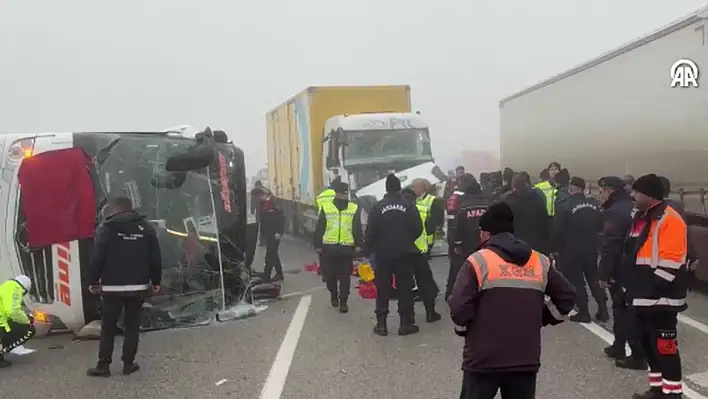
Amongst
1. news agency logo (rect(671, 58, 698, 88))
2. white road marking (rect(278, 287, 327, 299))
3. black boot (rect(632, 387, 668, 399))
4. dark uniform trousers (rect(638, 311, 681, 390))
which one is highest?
news agency logo (rect(671, 58, 698, 88))

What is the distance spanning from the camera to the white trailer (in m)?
9.26

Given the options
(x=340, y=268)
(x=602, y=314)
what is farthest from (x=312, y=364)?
(x=602, y=314)

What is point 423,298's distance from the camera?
8.85 meters

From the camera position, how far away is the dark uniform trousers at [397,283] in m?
8.23

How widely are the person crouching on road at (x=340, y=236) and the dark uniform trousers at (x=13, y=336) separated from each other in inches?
143

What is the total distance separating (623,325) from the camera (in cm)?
673

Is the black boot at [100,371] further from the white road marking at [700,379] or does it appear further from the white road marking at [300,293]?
the white road marking at [700,379]

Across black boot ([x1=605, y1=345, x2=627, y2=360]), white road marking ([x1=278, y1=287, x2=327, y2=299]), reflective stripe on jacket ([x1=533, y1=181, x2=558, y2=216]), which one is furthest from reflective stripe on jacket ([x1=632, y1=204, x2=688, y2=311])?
white road marking ([x1=278, y1=287, x2=327, y2=299])

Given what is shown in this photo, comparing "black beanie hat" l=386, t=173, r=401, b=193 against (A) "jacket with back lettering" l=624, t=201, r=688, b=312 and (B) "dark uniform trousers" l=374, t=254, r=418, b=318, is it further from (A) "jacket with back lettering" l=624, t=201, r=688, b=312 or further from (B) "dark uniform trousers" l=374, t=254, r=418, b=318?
(A) "jacket with back lettering" l=624, t=201, r=688, b=312

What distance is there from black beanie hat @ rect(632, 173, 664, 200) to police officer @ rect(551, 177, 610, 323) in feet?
9.82

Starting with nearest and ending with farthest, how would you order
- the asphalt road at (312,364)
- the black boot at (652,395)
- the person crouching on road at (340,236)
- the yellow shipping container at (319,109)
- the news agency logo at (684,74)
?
the black boot at (652,395) → the asphalt road at (312,364) → the news agency logo at (684,74) → the person crouching on road at (340,236) → the yellow shipping container at (319,109)

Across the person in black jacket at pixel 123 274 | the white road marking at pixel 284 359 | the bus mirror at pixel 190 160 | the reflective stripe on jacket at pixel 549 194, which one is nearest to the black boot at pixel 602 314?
the reflective stripe on jacket at pixel 549 194

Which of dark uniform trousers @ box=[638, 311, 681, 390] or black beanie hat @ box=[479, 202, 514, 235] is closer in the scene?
black beanie hat @ box=[479, 202, 514, 235]

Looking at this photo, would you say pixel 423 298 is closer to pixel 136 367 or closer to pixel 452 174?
pixel 136 367
